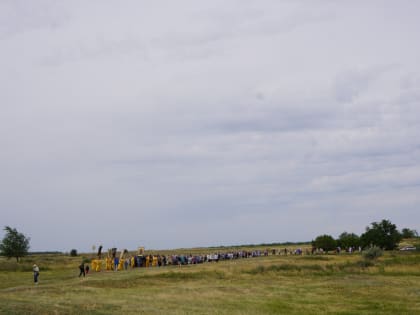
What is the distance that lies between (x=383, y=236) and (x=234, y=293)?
66.2m

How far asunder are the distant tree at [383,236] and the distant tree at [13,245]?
197ft

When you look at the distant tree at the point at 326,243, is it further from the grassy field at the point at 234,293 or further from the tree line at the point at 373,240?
the grassy field at the point at 234,293

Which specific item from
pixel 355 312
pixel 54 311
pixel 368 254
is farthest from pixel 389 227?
pixel 54 311

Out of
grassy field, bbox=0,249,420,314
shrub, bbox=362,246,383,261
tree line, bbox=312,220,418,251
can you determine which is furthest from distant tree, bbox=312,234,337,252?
grassy field, bbox=0,249,420,314

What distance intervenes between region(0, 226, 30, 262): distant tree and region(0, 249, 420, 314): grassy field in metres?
45.2

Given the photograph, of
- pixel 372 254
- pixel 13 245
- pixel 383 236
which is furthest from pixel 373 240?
pixel 13 245

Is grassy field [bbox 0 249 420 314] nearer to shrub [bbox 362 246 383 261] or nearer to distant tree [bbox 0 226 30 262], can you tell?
shrub [bbox 362 246 383 261]

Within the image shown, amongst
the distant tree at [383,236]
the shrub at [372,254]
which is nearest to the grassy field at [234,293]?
the shrub at [372,254]

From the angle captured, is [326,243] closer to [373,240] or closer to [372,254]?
[373,240]

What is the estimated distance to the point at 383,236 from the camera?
9544cm

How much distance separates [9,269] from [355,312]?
147ft

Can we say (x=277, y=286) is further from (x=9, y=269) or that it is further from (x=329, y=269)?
(x=9, y=269)

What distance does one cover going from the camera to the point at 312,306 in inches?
1228

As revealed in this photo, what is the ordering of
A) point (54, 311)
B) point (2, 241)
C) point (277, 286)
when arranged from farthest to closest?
point (2, 241)
point (277, 286)
point (54, 311)
